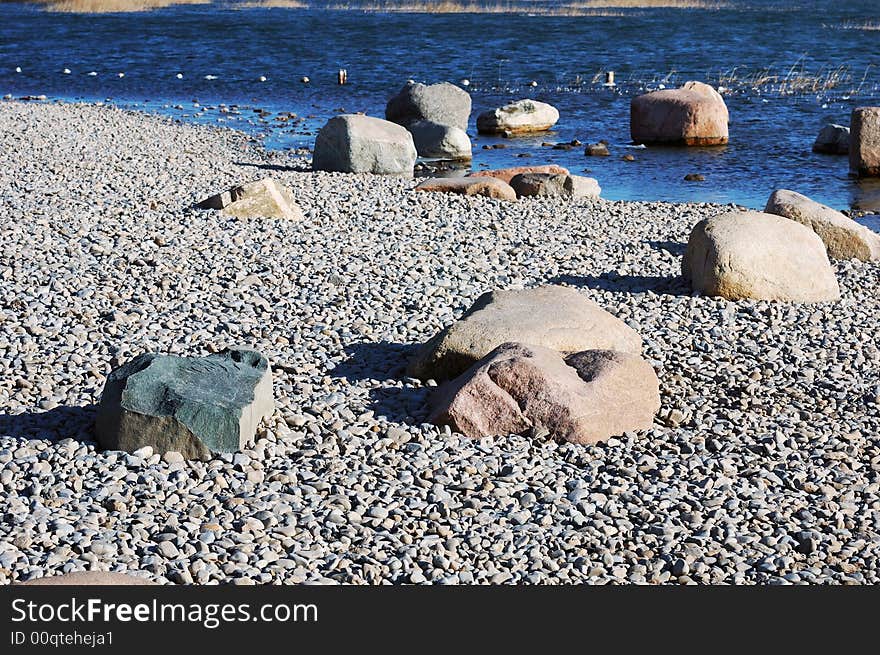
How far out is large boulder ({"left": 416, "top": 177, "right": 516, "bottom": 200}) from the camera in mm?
15656

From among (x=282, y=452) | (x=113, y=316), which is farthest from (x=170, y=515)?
(x=113, y=316)

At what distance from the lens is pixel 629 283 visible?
11.1 m

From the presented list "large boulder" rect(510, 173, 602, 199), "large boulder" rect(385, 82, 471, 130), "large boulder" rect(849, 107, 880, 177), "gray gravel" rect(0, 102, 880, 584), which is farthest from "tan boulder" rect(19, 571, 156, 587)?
"large boulder" rect(385, 82, 471, 130)

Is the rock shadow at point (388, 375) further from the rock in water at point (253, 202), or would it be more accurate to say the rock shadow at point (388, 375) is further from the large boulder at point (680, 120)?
the large boulder at point (680, 120)

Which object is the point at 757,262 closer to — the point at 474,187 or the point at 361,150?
the point at 474,187

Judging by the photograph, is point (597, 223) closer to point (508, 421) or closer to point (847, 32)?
point (508, 421)

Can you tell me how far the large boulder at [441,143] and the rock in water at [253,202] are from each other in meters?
8.73

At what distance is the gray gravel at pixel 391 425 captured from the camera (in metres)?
5.45

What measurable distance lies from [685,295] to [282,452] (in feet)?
17.4

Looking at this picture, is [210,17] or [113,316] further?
[210,17]

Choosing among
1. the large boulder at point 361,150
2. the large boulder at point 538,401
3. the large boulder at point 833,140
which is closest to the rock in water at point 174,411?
the large boulder at point 538,401

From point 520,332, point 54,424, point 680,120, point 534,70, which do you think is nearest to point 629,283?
point 520,332

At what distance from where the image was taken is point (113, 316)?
8969 mm

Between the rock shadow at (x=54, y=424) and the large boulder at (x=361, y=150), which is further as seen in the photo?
the large boulder at (x=361, y=150)
